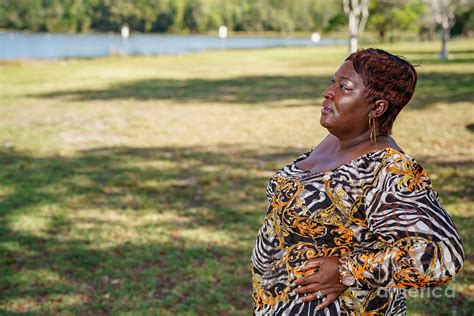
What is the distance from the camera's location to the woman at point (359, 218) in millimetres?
1771

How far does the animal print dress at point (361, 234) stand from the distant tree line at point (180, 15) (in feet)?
231

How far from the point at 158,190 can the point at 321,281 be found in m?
5.79

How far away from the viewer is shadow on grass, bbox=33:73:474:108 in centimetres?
1667

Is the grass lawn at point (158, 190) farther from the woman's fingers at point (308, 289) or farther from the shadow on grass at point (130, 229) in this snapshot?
the woman's fingers at point (308, 289)

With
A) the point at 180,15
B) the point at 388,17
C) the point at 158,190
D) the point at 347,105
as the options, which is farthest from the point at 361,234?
the point at 180,15

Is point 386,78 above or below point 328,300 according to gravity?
above

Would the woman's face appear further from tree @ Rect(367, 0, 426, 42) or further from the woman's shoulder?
tree @ Rect(367, 0, 426, 42)

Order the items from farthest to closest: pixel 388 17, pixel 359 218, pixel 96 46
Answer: pixel 388 17 < pixel 96 46 < pixel 359 218

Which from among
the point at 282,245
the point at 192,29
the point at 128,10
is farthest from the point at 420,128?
the point at 192,29

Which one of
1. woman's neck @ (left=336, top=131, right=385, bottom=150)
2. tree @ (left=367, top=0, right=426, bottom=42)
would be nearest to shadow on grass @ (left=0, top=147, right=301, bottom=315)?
woman's neck @ (left=336, top=131, right=385, bottom=150)

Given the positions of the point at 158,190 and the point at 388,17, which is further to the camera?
Answer: the point at 388,17

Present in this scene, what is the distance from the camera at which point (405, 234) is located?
1776 mm

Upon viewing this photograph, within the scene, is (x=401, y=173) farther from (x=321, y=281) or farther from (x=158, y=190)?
(x=158, y=190)

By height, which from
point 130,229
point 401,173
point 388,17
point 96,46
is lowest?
point 130,229
